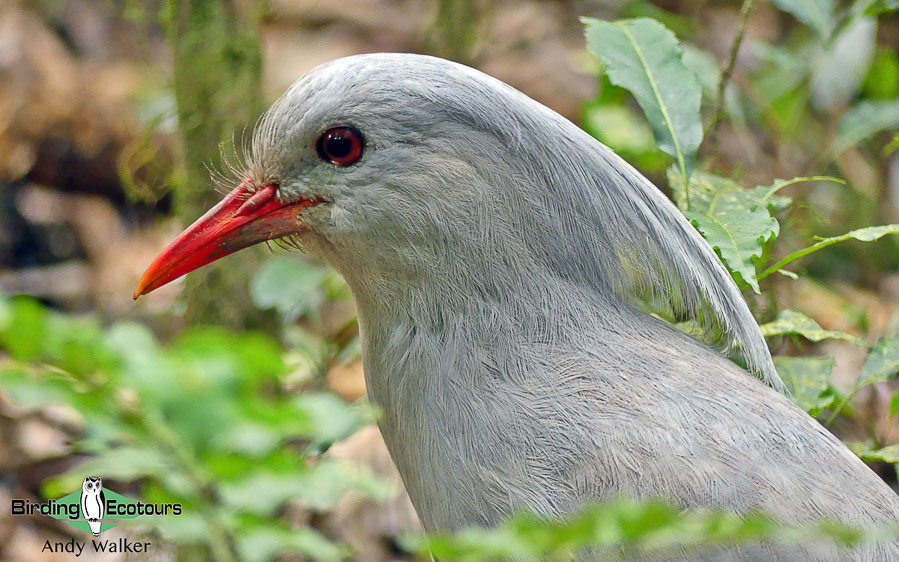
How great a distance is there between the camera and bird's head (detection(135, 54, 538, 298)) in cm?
195

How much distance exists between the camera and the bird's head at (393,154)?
1953 mm

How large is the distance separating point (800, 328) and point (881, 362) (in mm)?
215

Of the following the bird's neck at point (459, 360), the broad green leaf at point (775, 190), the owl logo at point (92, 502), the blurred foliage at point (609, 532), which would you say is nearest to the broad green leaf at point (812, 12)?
the broad green leaf at point (775, 190)

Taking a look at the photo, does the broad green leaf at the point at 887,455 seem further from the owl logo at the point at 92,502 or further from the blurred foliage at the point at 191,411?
the owl logo at the point at 92,502

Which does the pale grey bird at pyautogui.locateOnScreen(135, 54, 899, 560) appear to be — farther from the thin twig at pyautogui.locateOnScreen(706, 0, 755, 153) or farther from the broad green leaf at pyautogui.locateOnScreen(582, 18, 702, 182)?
the thin twig at pyautogui.locateOnScreen(706, 0, 755, 153)

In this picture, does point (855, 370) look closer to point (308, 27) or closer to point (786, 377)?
point (786, 377)

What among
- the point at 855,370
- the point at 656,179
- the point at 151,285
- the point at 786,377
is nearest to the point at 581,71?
the point at 656,179

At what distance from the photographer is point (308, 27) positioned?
6.25 m

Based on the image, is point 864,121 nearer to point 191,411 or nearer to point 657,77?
point 657,77

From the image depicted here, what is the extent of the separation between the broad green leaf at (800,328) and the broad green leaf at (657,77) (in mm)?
453

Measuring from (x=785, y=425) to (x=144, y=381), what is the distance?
1.38 meters

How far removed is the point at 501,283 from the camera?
6.45 feet

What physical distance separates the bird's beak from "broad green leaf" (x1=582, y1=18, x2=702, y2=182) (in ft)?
2.86

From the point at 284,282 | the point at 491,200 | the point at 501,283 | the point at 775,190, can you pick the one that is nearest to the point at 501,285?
the point at 501,283
